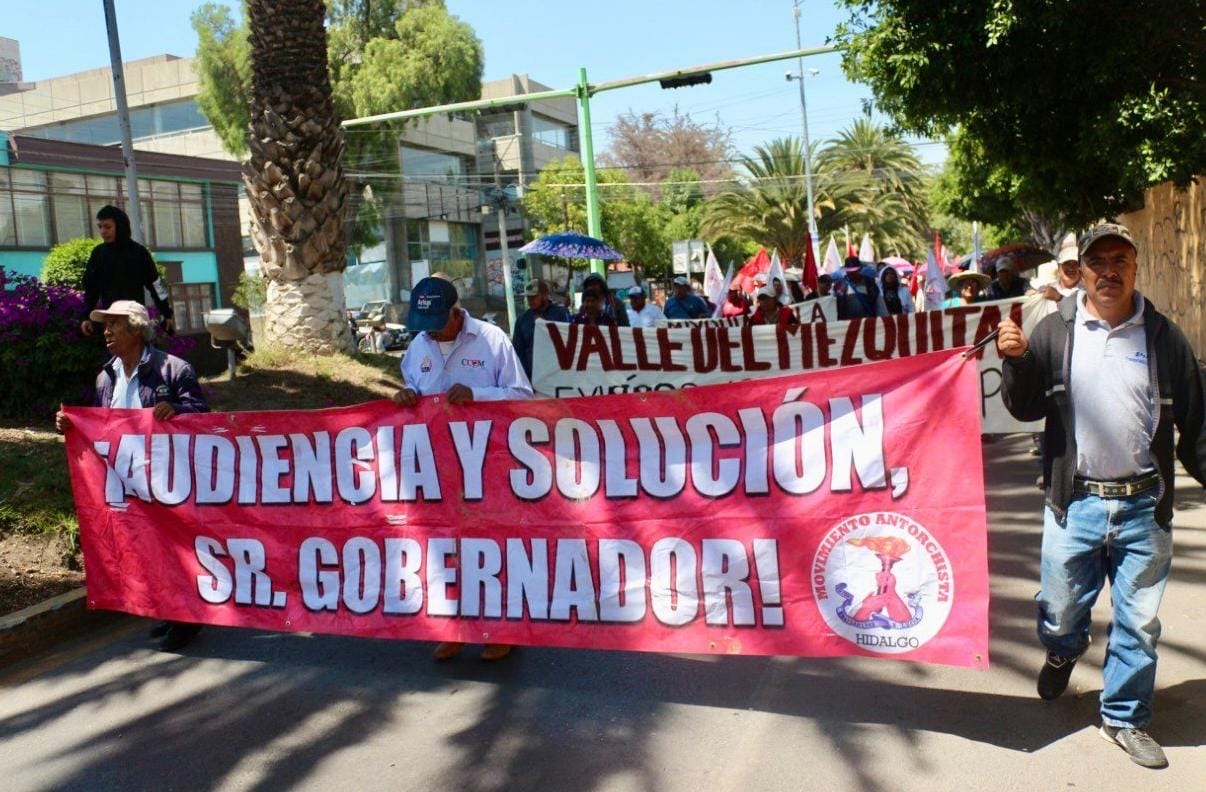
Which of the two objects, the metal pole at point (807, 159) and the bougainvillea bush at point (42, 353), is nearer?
the bougainvillea bush at point (42, 353)

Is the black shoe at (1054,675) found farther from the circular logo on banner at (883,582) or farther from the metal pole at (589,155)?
the metal pole at (589,155)

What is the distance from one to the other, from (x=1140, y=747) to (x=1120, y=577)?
0.57 m

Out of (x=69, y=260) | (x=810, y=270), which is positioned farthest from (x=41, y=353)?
(x=69, y=260)

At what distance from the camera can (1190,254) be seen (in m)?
14.1

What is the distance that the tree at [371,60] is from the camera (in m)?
35.4

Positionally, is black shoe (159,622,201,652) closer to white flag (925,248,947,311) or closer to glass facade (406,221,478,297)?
white flag (925,248,947,311)

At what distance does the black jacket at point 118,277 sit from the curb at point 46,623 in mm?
2982

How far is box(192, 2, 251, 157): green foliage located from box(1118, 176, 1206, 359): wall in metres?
28.3

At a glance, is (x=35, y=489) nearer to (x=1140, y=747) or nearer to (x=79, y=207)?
(x=1140, y=747)

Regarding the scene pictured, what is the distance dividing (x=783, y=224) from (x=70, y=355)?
35830 mm

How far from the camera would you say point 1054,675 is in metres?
4.16

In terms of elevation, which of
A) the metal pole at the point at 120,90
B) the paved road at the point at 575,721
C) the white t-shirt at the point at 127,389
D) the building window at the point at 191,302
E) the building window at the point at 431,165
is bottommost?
the paved road at the point at 575,721

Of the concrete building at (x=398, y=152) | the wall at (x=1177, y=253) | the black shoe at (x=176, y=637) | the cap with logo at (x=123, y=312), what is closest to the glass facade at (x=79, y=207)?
the concrete building at (x=398, y=152)

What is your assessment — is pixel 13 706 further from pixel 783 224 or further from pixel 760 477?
pixel 783 224
